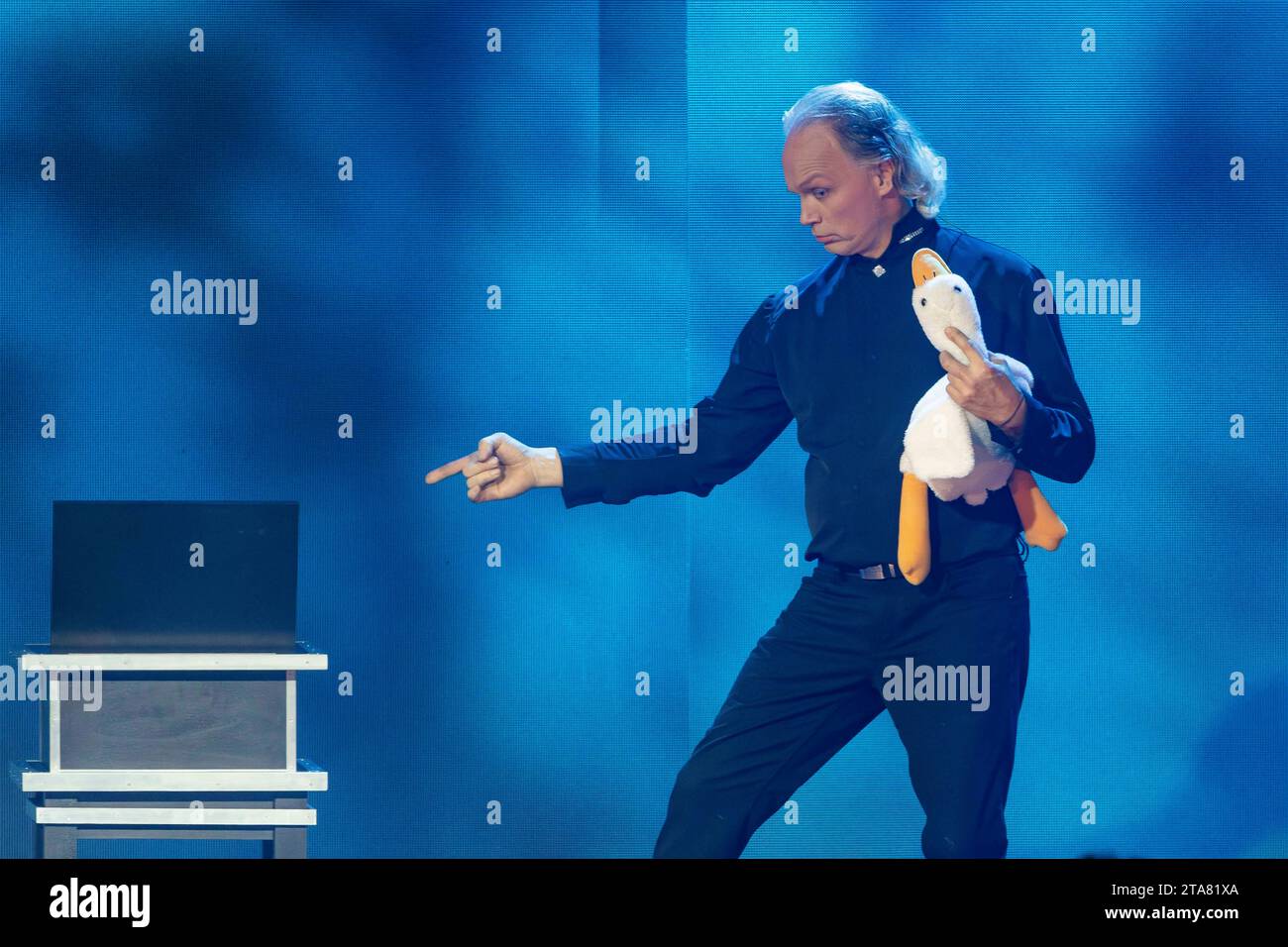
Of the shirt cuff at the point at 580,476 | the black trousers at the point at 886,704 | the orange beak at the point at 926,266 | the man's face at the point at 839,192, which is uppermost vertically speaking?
the man's face at the point at 839,192

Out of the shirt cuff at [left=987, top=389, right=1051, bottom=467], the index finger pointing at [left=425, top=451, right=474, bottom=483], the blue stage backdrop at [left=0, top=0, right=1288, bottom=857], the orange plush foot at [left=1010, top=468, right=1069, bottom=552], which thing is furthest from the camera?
the blue stage backdrop at [left=0, top=0, right=1288, bottom=857]

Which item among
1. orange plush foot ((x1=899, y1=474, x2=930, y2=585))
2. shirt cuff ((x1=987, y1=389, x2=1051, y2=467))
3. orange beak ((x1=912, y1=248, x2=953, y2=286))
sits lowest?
orange plush foot ((x1=899, y1=474, x2=930, y2=585))

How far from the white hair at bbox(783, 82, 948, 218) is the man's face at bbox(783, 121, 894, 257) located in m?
0.02

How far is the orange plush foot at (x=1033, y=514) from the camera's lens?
3.80m

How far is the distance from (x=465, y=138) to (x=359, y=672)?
1.31 m

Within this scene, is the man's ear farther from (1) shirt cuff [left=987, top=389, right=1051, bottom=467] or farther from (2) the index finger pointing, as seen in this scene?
(2) the index finger pointing

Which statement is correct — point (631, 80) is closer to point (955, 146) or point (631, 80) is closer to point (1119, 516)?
point (955, 146)

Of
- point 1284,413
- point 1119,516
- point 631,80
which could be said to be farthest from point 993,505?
point 631,80

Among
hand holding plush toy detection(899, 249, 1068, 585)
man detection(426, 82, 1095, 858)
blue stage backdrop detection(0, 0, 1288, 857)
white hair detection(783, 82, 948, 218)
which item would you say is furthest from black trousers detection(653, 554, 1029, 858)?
white hair detection(783, 82, 948, 218)

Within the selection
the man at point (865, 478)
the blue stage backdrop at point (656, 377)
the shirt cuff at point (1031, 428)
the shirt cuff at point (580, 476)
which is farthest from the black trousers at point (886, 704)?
the blue stage backdrop at point (656, 377)

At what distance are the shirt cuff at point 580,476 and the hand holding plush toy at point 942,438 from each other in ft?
2.21

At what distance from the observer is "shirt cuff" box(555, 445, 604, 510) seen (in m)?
3.99

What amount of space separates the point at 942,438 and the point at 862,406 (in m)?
0.25

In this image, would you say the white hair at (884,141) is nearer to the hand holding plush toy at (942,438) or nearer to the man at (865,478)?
the man at (865,478)
